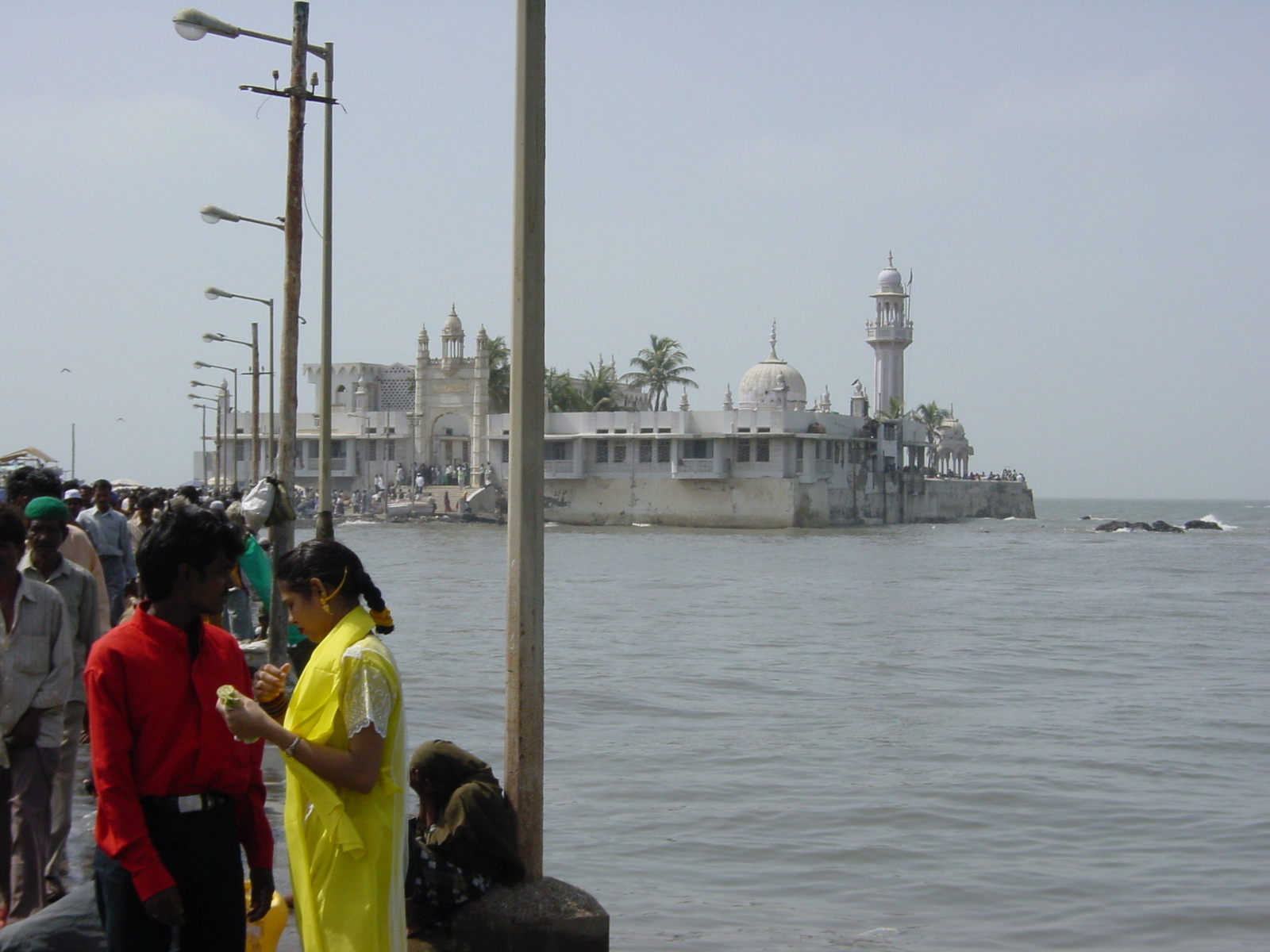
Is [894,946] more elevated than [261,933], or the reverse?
[261,933]

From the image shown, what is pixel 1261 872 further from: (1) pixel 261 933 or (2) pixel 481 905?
(1) pixel 261 933

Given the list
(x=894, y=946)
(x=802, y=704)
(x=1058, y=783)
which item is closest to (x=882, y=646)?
(x=802, y=704)

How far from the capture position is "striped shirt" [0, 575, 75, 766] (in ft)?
15.9

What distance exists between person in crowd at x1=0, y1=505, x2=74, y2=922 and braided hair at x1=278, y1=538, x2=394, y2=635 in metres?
1.89

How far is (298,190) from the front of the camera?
41.6 feet

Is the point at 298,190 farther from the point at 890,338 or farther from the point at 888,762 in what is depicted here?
the point at 890,338

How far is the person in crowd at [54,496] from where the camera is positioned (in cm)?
632

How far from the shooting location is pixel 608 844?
862 cm

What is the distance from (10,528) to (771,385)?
2872 inches

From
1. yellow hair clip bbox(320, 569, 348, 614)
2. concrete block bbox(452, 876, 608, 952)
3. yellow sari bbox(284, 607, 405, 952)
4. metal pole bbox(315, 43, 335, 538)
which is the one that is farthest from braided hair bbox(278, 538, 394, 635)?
metal pole bbox(315, 43, 335, 538)

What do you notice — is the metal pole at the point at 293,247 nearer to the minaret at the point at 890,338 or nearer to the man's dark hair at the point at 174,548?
the man's dark hair at the point at 174,548

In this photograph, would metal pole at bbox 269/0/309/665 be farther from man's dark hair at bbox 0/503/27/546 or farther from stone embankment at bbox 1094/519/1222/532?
stone embankment at bbox 1094/519/1222/532

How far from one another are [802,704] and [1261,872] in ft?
23.7

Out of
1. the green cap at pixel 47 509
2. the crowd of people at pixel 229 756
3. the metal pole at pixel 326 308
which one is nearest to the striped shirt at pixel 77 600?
the green cap at pixel 47 509
